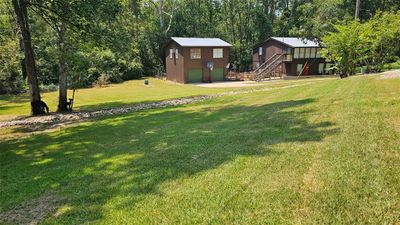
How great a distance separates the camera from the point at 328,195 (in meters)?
3.68

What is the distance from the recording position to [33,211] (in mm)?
4395

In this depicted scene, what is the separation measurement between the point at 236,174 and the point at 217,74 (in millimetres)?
35385

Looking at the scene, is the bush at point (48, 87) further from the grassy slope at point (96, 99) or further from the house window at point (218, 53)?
the house window at point (218, 53)

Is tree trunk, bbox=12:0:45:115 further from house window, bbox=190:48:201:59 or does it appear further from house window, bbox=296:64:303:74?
house window, bbox=296:64:303:74

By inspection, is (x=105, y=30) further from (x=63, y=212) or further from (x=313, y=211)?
(x=313, y=211)

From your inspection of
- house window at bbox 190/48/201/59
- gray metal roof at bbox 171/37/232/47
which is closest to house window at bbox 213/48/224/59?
gray metal roof at bbox 171/37/232/47

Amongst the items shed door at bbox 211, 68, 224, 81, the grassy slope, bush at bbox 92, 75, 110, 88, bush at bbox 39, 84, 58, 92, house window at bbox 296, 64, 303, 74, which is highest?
house window at bbox 296, 64, 303, 74

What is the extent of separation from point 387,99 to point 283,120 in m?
2.98

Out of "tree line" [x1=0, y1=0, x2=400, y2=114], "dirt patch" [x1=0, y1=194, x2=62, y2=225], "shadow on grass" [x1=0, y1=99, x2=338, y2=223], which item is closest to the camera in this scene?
"dirt patch" [x1=0, y1=194, x2=62, y2=225]

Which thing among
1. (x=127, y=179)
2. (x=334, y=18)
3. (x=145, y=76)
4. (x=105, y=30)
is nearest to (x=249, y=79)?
(x=334, y=18)

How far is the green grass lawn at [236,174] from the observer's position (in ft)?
11.8

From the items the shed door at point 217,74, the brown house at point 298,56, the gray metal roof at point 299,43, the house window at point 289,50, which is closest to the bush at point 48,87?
the shed door at point 217,74

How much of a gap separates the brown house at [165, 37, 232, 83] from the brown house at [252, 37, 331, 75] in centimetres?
745

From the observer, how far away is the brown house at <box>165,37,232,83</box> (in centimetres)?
3697
